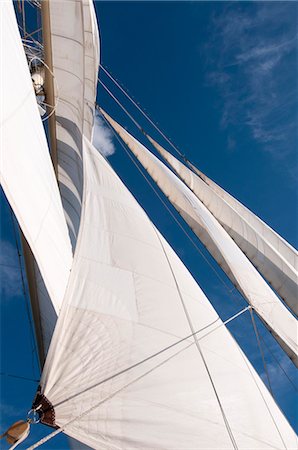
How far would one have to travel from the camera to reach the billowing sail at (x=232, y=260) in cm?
651

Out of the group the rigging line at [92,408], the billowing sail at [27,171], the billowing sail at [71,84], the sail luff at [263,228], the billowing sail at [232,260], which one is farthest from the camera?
the sail luff at [263,228]

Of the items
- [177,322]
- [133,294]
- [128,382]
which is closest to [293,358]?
[177,322]

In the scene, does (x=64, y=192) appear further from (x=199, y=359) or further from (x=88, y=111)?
(x=199, y=359)

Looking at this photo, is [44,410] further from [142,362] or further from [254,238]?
[254,238]

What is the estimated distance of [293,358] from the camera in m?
6.45

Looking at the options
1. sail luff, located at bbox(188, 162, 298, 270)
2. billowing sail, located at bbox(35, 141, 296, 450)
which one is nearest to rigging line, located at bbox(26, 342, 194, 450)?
billowing sail, located at bbox(35, 141, 296, 450)

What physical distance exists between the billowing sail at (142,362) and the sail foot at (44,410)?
0.04 feet

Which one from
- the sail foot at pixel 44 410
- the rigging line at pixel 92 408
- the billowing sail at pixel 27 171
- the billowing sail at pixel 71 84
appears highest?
the billowing sail at pixel 71 84

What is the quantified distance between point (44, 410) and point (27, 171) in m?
1.97

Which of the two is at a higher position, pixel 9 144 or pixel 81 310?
pixel 9 144

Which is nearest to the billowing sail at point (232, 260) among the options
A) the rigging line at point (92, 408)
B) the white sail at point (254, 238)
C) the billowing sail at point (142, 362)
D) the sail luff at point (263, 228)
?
the white sail at point (254, 238)

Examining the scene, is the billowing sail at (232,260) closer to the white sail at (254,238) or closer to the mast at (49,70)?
the white sail at (254,238)

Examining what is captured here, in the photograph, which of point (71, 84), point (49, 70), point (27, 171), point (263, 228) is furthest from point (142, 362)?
point (71, 84)

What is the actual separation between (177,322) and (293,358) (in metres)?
2.46
